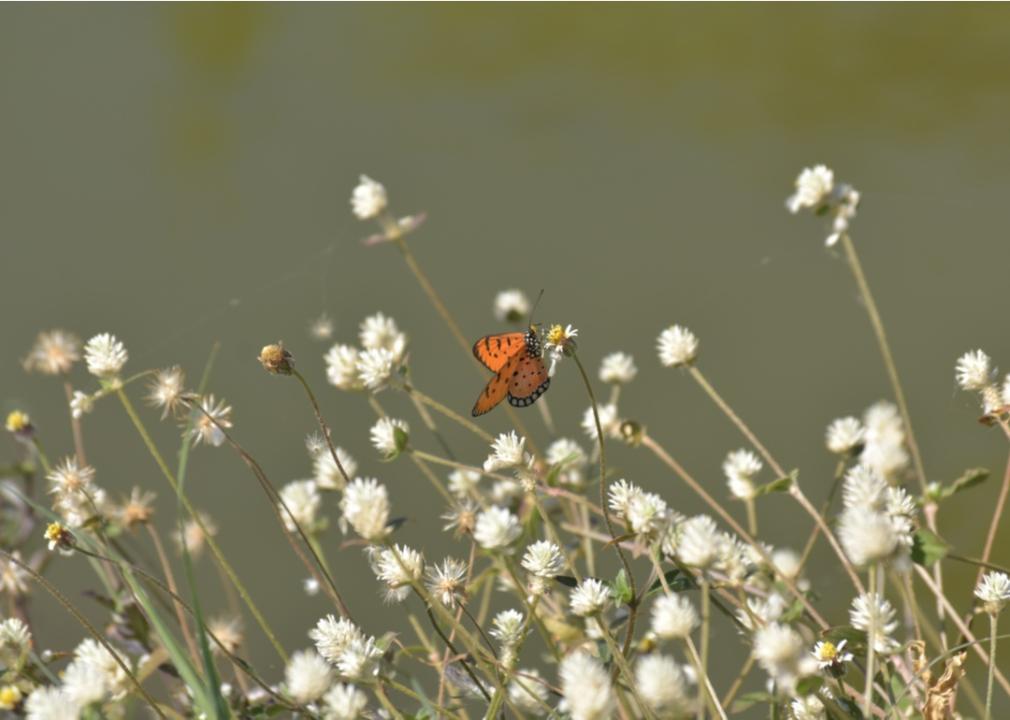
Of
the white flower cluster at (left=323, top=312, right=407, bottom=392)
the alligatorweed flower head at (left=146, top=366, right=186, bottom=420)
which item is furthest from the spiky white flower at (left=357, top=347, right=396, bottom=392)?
the alligatorweed flower head at (left=146, top=366, right=186, bottom=420)

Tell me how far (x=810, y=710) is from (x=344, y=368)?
40 centimetres

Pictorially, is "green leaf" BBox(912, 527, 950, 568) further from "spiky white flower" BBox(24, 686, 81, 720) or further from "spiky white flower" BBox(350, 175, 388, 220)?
"spiky white flower" BBox(350, 175, 388, 220)

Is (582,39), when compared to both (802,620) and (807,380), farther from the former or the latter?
(802,620)

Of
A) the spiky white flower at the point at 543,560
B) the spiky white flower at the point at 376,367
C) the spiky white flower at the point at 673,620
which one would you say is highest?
the spiky white flower at the point at 376,367

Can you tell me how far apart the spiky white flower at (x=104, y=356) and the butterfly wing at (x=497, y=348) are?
21 cm

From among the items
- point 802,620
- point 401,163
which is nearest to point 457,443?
point 401,163

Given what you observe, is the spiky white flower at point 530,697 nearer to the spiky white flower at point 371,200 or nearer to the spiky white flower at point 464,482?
the spiky white flower at point 464,482

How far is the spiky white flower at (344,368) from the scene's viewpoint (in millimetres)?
851

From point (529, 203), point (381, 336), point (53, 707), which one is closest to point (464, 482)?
point (381, 336)

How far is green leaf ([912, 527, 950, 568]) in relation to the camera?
0.58 m

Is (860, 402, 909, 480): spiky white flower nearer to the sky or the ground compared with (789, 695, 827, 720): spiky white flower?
nearer to the sky

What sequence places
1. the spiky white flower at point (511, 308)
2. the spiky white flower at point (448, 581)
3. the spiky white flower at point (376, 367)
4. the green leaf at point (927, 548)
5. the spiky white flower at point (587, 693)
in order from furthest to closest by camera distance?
the spiky white flower at point (511, 308), the spiky white flower at point (376, 367), the spiky white flower at point (448, 581), the green leaf at point (927, 548), the spiky white flower at point (587, 693)

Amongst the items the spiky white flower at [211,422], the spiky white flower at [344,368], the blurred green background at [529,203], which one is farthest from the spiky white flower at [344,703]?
the blurred green background at [529,203]

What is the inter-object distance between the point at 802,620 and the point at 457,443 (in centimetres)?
65
